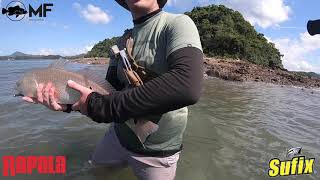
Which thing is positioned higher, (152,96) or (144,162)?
(152,96)

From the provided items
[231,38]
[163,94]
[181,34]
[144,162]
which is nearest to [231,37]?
[231,38]

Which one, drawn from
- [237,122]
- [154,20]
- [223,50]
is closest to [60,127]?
[237,122]

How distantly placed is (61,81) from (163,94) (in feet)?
3.60

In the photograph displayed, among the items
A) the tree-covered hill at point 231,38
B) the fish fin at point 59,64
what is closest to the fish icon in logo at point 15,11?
the fish fin at point 59,64

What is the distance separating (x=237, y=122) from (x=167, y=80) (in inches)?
324

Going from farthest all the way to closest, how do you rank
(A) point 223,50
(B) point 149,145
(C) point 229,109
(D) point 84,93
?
1. (A) point 223,50
2. (C) point 229,109
3. (B) point 149,145
4. (D) point 84,93

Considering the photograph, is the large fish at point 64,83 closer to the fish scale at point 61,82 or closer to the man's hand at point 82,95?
the fish scale at point 61,82

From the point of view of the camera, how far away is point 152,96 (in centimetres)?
271

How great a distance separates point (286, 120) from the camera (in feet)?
38.5

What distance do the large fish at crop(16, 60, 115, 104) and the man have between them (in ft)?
0.26

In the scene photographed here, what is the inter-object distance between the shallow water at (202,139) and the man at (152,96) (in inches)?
58.0

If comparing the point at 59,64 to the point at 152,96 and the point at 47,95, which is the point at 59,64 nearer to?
the point at 47,95

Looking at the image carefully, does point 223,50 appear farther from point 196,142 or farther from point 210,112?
point 196,142

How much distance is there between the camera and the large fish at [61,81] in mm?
3209
